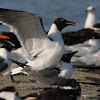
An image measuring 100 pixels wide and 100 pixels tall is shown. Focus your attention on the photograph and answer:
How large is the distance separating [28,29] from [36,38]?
25cm

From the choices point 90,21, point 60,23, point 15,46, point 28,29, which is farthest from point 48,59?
point 90,21

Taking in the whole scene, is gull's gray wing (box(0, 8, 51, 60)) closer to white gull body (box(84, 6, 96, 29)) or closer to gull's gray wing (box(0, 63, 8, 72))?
gull's gray wing (box(0, 63, 8, 72))

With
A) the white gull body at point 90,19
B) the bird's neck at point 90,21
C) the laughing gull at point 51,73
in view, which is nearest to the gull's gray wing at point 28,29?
the laughing gull at point 51,73

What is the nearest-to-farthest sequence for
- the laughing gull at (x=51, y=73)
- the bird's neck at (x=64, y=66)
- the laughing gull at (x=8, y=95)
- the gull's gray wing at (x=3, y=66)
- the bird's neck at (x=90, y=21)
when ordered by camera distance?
the laughing gull at (x=8, y=95), the laughing gull at (x=51, y=73), the bird's neck at (x=64, y=66), the gull's gray wing at (x=3, y=66), the bird's neck at (x=90, y=21)

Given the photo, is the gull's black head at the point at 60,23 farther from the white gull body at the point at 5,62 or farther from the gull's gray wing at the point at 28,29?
the white gull body at the point at 5,62

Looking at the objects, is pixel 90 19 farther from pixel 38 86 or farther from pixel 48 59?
pixel 38 86

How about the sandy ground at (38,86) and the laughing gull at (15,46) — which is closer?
the sandy ground at (38,86)

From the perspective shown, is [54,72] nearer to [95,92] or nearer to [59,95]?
[95,92]

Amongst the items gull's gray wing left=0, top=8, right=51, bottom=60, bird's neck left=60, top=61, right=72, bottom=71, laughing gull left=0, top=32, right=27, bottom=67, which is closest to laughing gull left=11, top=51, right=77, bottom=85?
bird's neck left=60, top=61, right=72, bottom=71

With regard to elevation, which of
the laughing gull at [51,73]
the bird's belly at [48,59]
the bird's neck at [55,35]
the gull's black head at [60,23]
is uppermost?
the gull's black head at [60,23]

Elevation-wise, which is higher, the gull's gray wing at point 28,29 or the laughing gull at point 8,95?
the gull's gray wing at point 28,29

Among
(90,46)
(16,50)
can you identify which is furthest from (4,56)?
(90,46)

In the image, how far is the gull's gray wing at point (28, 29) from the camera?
5617 millimetres

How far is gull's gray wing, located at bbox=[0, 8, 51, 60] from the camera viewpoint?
562 centimetres
